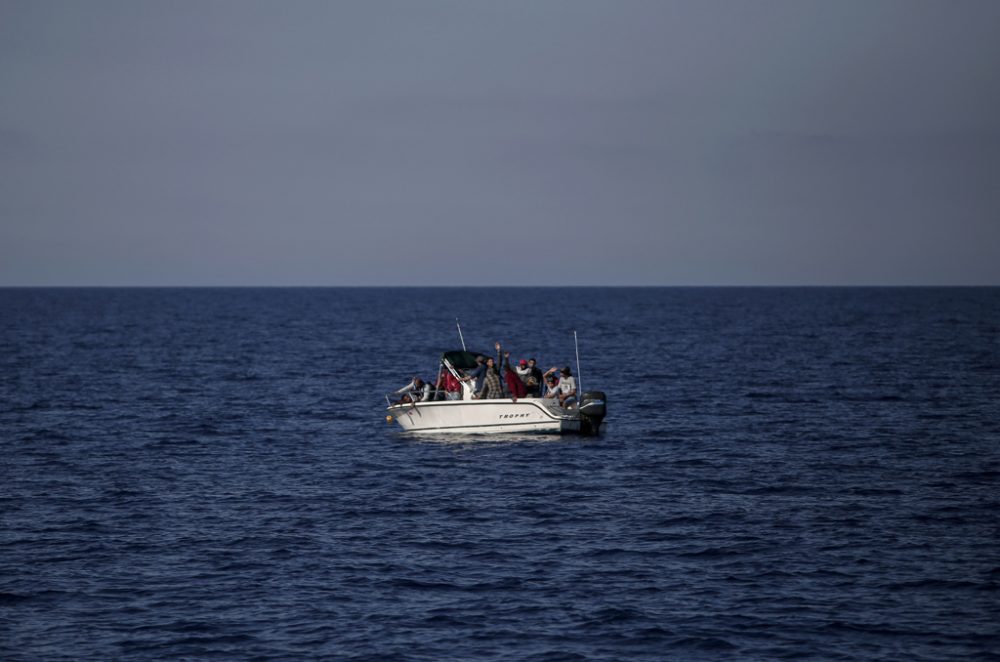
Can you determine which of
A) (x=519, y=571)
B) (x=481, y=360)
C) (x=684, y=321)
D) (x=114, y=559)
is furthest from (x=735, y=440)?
(x=684, y=321)

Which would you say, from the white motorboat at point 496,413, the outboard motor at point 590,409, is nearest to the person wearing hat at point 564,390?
the white motorboat at point 496,413

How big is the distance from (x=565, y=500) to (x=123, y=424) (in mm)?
24737

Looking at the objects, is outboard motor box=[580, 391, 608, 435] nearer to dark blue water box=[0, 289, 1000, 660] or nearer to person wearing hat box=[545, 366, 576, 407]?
person wearing hat box=[545, 366, 576, 407]

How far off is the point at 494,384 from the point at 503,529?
13669mm

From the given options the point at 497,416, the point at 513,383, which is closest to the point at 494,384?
the point at 513,383

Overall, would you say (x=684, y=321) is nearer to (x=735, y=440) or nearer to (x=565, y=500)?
(x=735, y=440)

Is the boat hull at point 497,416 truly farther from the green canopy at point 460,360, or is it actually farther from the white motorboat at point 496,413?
the green canopy at point 460,360

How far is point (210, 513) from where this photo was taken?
30.4 meters

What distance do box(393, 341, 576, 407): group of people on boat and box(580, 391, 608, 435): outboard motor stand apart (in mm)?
706

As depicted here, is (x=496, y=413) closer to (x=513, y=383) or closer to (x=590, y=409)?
(x=513, y=383)

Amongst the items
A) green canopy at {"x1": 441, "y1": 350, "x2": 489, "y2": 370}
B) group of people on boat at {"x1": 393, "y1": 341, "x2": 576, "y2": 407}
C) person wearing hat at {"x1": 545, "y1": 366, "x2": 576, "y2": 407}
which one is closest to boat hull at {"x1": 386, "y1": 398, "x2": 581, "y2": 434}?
group of people on boat at {"x1": 393, "y1": 341, "x2": 576, "y2": 407}

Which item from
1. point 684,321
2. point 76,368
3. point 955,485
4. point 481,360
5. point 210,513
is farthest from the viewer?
point 684,321

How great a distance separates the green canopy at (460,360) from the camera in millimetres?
42062

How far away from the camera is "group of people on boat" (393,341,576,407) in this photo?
136 ft
